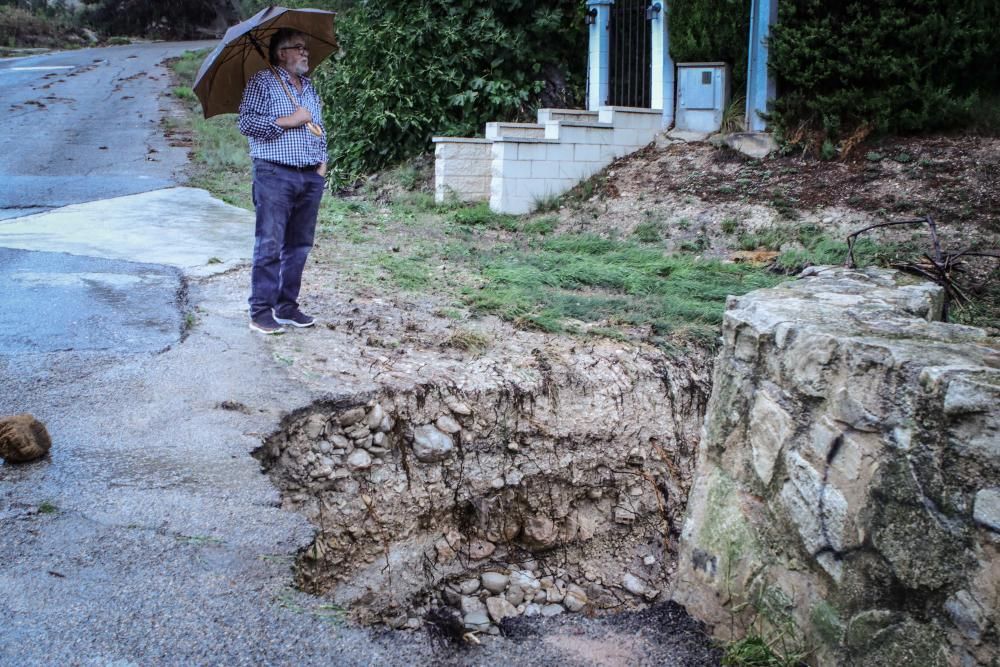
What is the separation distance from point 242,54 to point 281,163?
68 cm

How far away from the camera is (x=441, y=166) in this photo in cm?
1040

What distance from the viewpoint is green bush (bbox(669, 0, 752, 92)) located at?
9828mm

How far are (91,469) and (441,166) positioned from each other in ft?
24.1

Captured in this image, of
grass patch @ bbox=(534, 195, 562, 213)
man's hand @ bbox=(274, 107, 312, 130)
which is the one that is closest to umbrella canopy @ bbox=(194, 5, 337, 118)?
man's hand @ bbox=(274, 107, 312, 130)

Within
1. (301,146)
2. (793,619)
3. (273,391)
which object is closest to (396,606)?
(273,391)

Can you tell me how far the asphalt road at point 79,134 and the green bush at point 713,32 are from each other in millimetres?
6486

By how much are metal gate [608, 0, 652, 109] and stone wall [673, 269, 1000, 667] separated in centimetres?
777

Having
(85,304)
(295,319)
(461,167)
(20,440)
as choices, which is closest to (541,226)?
(461,167)

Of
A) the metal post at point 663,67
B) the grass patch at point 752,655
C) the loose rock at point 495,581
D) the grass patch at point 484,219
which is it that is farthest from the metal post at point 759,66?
the grass patch at point 752,655

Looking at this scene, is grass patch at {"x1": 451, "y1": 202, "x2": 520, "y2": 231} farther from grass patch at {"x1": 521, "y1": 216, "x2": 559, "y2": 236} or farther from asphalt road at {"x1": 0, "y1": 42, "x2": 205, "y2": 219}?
asphalt road at {"x1": 0, "y1": 42, "x2": 205, "y2": 219}

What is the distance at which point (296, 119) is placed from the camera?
16.1ft

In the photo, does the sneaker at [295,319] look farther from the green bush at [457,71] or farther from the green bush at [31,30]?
the green bush at [31,30]

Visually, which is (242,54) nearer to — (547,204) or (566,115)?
(547,204)

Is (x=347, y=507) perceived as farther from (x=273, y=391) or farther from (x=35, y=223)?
(x=35, y=223)
